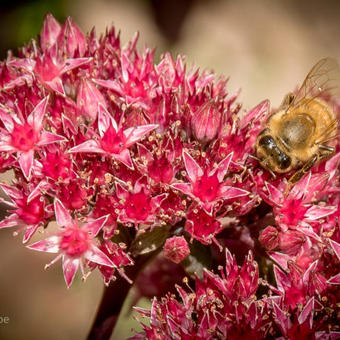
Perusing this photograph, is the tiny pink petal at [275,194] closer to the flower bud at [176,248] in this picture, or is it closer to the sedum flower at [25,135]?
the flower bud at [176,248]

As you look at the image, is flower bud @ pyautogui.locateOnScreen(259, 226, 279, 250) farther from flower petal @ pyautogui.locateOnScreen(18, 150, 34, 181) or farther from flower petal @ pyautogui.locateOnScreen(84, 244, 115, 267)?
flower petal @ pyautogui.locateOnScreen(18, 150, 34, 181)

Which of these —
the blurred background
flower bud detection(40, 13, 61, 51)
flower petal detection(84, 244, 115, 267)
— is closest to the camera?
flower petal detection(84, 244, 115, 267)

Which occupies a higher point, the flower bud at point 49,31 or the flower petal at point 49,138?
the flower bud at point 49,31

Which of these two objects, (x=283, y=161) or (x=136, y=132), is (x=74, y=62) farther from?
(x=283, y=161)

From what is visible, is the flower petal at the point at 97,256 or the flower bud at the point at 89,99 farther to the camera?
the flower bud at the point at 89,99

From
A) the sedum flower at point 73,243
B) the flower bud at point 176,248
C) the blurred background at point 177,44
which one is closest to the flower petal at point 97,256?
the sedum flower at point 73,243

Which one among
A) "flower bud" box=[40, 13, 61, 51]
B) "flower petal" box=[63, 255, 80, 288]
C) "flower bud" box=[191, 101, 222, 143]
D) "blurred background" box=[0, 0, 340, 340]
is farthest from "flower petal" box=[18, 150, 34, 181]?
"blurred background" box=[0, 0, 340, 340]

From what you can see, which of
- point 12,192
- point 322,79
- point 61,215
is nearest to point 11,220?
point 12,192

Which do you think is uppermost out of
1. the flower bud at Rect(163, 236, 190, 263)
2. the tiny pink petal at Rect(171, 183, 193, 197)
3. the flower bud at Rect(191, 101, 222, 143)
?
the flower bud at Rect(191, 101, 222, 143)
